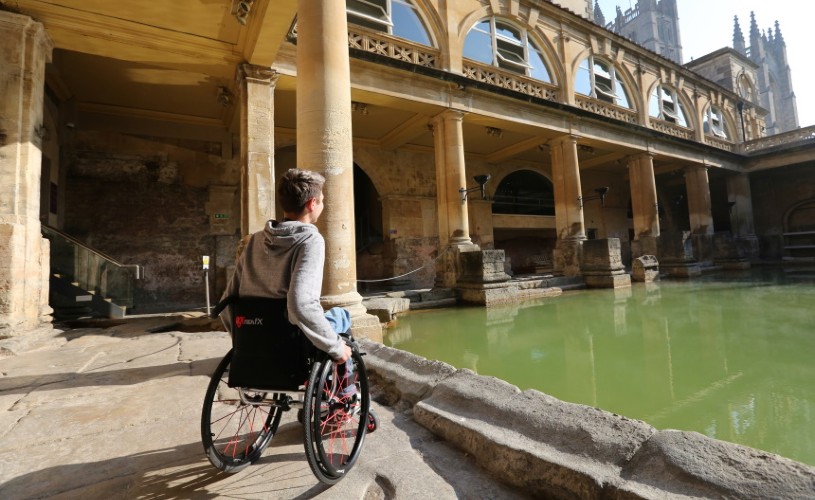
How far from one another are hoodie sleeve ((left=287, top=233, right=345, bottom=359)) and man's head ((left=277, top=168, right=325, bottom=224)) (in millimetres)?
177

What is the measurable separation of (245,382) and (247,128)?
587 centimetres

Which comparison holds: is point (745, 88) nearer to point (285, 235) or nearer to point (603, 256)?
point (603, 256)

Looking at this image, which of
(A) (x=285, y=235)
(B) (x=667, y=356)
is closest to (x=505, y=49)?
(B) (x=667, y=356)

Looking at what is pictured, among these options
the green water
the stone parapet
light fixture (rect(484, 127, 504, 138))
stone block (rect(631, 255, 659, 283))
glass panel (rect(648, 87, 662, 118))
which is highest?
glass panel (rect(648, 87, 662, 118))

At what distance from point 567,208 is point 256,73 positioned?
30.3 feet

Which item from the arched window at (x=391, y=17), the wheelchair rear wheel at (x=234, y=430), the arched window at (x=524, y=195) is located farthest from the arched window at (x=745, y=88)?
the wheelchair rear wheel at (x=234, y=430)

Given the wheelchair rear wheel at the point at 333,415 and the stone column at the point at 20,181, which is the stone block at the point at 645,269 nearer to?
the wheelchair rear wheel at the point at 333,415

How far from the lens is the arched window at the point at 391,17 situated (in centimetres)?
861

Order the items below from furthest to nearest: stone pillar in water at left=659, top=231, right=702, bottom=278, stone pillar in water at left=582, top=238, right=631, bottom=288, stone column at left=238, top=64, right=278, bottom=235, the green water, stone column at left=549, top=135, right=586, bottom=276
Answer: stone pillar in water at left=659, top=231, right=702, bottom=278 < stone column at left=549, top=135, right=586, bottom=276 < stone pillar in water at left=582, top=238, right=631, bottom=288 < stone column at left=238, top=64, right=278, bottom=235 < the green water

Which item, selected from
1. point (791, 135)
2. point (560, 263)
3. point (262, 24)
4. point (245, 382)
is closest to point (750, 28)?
point (791, 135)

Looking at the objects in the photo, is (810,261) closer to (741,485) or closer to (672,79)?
(672,79)

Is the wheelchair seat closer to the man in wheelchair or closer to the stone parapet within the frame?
the man in wheelchair

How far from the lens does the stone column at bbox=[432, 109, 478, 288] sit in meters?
8.87

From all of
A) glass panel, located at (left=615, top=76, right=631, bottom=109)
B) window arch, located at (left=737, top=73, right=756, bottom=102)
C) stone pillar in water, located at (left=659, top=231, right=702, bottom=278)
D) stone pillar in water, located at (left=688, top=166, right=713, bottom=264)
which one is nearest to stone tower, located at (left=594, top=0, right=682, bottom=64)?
window arch, located at (left=737, top=73, right=756, bottom=102)
